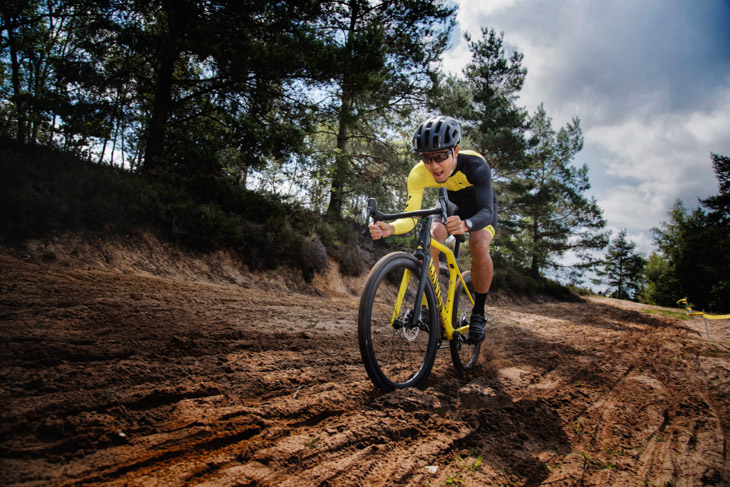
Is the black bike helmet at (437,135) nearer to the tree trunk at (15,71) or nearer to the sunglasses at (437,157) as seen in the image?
the sunglasses at (437,157)

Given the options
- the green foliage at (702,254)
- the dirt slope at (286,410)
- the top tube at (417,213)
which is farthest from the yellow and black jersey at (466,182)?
the green foliage at (702,254)

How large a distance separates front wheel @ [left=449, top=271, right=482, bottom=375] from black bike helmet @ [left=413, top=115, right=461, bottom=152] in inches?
62.0

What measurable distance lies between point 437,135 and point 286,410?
2.45m

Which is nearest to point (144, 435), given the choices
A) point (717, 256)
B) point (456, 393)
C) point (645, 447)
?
point (456, 393)

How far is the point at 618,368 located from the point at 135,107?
12.3 meters

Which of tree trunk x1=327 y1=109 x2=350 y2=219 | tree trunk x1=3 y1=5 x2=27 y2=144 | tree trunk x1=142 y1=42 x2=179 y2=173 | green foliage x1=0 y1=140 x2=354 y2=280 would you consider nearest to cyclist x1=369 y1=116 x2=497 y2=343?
green foliage x1=0 y1=140 x2=354 y2=280

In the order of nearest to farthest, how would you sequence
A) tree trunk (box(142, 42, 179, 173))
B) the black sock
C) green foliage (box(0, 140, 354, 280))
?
the black sock, green foliage (box(0, 140, 354, 280)), tree trunk (box(142, 42, 179, 173))

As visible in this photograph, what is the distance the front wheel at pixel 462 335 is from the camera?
3197mm

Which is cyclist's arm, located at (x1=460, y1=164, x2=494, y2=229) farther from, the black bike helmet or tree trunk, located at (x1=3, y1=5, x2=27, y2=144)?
tree trunk, located at (x1=3, y1=5, x2=27, y2=144)

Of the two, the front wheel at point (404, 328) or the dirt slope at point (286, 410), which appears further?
the front wheel at point (404, 328)

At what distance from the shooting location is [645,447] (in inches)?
76.9

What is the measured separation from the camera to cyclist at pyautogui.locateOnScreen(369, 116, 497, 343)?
284 cm

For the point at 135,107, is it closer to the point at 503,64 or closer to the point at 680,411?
the point at 680,411

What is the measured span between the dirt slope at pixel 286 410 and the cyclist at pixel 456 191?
1044 mm
